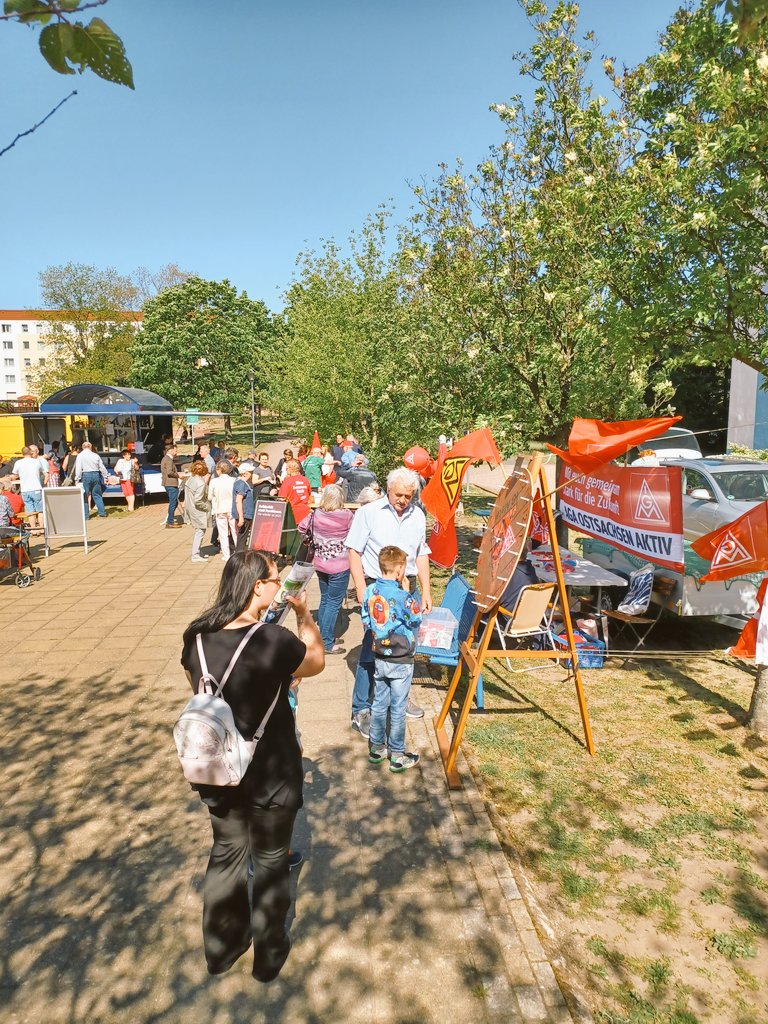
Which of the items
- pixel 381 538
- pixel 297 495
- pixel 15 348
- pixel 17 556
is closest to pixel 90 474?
pixel 17 556

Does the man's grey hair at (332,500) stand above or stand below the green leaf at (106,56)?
below

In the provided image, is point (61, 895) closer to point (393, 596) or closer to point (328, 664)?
point (393, 596)

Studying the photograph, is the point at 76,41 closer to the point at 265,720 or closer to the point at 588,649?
the point at 265,720

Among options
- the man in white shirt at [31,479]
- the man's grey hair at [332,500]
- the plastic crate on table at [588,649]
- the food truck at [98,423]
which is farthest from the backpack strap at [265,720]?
the food truck at [98,423]

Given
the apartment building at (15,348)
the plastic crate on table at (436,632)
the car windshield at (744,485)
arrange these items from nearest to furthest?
the plastic crate on table at (436,632)
the car windshield at (744,485)
the apartment building at (15,348)

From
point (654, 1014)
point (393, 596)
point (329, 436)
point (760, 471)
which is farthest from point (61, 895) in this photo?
point (329, 436)

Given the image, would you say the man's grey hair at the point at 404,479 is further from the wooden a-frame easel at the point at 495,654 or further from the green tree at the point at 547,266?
the green tree at the point at 547,266

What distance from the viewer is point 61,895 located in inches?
130

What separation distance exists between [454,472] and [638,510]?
1768 millimetres

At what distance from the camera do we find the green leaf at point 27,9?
75.0 inches

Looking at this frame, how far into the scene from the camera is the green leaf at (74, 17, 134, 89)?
6.37 ft

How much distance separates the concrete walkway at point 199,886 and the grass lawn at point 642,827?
28cm

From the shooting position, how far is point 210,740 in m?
2.45

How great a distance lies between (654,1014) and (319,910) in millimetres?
1541
